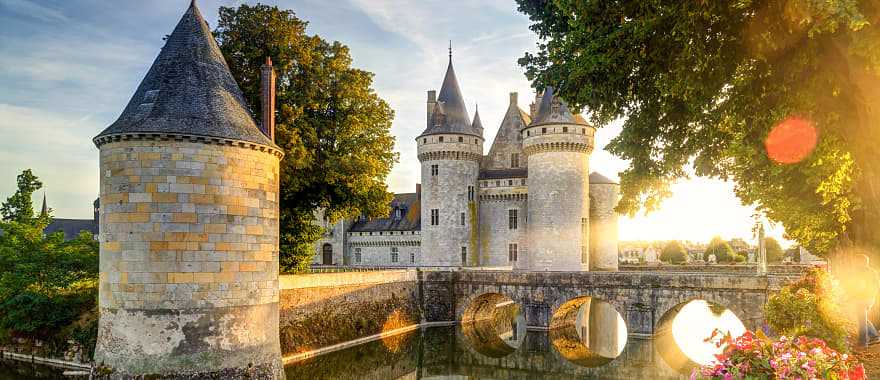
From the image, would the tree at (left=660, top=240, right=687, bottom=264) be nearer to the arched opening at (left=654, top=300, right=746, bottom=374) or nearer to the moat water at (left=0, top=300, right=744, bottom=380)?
the arched opening at (left=654, top=300, right=746, bottom=374)

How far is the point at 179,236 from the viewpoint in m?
12.3

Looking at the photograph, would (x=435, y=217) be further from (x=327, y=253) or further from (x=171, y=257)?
(x=171, y=257)

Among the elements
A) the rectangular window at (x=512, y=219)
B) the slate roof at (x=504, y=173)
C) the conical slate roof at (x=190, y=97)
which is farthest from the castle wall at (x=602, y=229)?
the conical slate roof at (x=190, y=97)

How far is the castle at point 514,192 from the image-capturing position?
36.0m

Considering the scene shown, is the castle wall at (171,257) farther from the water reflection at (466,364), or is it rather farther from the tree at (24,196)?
the tree at (24,196)

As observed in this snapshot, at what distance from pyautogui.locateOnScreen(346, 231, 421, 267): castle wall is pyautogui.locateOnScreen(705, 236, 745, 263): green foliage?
28085 mm

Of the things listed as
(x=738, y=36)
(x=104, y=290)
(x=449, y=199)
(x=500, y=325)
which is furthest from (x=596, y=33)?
(x=449, y=199)

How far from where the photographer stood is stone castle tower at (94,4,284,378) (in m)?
12.2

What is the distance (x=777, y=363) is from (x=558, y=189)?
98.2 ft

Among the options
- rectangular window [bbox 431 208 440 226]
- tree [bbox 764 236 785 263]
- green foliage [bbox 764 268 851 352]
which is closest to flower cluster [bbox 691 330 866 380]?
green foliage [bbox 764 268 851 352]

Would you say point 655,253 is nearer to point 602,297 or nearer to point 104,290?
point 602,297

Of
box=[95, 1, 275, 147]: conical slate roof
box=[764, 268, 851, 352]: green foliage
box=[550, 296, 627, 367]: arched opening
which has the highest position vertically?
box=[95, 1, 275, 147]: conical slate roof

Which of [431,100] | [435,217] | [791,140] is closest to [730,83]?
[791,140]

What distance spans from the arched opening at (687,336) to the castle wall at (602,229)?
5.43 meters
